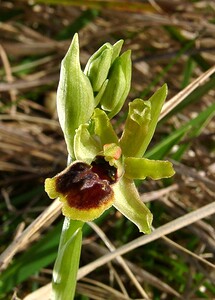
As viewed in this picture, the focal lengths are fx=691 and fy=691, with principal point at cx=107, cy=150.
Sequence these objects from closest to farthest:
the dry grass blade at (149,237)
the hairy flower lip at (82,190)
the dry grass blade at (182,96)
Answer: the hairy flower lip at (82,190) → the dry grass blade at (149,237) → the dry grass blade at (182,96)

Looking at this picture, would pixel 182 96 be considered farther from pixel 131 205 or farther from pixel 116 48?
pixel 131 205

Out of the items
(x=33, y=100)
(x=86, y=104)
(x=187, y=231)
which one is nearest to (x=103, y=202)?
(x=86, y=104)

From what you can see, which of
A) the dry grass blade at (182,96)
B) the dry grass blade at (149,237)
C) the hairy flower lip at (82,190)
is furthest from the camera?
the dry grass blade at (182,96)

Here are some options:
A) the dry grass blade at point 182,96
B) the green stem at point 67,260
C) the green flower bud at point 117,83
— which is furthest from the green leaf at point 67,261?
the dry grass blade at point 182,96

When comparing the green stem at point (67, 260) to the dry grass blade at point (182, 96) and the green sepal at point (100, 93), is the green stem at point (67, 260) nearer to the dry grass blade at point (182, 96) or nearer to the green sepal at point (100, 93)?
the green sepal at point (100, 93)

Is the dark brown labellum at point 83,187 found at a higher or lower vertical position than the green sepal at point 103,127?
lower

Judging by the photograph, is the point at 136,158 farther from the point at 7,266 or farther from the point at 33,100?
the point at 33,100

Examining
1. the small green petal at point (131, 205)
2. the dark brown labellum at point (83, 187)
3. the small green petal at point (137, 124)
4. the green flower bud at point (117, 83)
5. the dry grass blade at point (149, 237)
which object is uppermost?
the green flower bud at point (117, 83)
